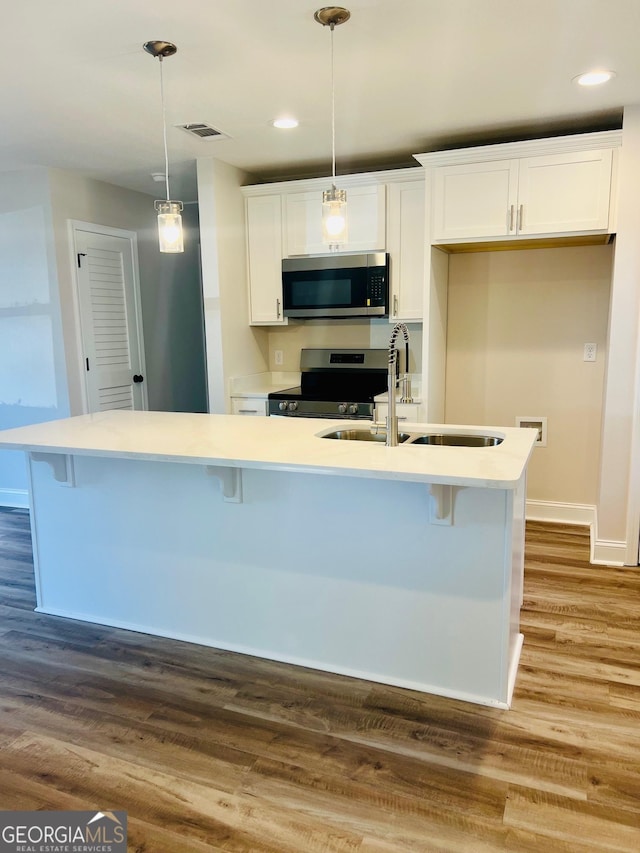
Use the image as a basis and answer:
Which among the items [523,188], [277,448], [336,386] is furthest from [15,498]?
[523,188]

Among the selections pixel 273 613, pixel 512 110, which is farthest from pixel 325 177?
pixel 273 613

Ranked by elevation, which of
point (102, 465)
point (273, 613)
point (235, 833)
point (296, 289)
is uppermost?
point (296, 289)

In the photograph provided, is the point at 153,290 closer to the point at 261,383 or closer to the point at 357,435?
the point at 261,383

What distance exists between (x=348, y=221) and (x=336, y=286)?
44 cm

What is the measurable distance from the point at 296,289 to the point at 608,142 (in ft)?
6.78

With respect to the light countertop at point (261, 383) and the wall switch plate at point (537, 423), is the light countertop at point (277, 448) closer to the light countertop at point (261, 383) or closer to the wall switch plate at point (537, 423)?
the light countertop at point (261, 383)

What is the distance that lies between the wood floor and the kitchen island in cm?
13

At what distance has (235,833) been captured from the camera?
166 cm

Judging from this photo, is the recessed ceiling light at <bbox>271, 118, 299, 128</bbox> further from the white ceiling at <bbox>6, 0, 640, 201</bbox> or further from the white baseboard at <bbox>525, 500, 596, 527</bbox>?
the white baseboard at <bbox>525, 500, 596, 527</bbox>

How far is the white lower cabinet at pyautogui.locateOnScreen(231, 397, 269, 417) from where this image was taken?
423 centimetres

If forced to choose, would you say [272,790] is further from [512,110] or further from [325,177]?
[325,177]

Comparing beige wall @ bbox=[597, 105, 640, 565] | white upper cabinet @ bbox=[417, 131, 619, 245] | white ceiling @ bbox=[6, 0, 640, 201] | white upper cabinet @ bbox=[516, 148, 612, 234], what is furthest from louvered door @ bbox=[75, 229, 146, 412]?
beige wall @ bbox=[597, 105, 640, 565]

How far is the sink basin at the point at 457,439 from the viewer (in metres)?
2.60

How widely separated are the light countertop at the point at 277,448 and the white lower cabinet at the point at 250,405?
1.10 meters
